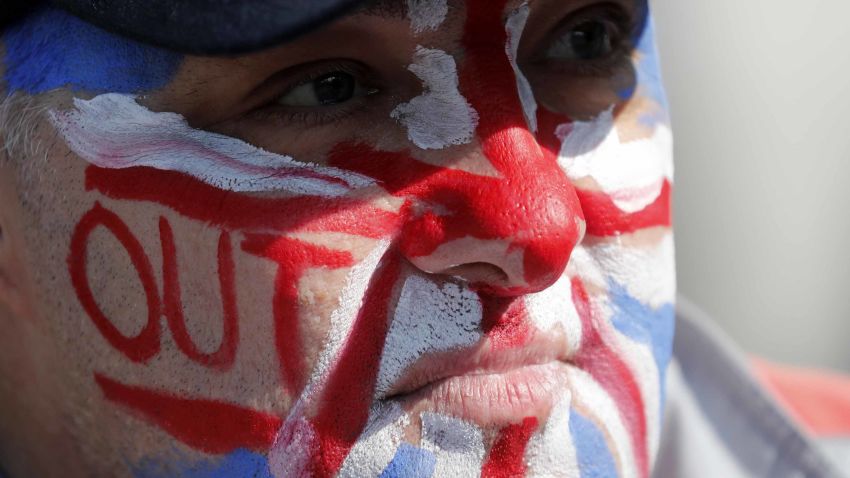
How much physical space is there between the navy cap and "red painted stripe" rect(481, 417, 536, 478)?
55cm

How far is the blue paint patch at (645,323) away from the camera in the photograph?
1365mm

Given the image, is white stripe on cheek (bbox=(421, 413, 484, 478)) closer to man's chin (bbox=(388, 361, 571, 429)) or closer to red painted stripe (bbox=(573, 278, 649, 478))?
man's chin (bbox=(388, 361, 571, 429))

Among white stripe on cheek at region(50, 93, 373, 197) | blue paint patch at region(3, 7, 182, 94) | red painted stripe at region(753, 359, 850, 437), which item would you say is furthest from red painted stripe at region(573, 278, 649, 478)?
red painted stripe at region(753, 359, 850, 437)

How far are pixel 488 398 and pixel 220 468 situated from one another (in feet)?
1.18

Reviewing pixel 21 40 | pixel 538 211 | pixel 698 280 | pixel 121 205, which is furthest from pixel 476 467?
pixel 698 280

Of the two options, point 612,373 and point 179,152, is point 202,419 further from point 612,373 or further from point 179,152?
point 612,373

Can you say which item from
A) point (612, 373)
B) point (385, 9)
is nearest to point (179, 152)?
point (385, 9)

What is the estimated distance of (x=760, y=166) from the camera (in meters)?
4.39

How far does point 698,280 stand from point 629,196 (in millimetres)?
3140

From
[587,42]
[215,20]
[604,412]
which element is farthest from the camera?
[587,42]

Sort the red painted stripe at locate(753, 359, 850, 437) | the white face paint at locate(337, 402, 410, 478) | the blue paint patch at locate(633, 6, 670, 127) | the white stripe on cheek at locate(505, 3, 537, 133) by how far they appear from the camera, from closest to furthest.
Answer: the white face paint at locate(337, 402, 410, 478), the white stripe on cheek at locate(505, 3, 537, 133), the blue paint patch at locate(633, 6, 670, 127), the red painted stripe at locate(753, 359, 850, 437)

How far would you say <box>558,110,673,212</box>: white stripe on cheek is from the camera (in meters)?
1.39

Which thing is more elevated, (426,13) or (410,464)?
(426,13)

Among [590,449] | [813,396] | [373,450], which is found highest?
[373,450]
